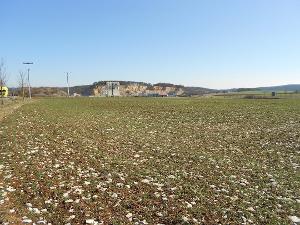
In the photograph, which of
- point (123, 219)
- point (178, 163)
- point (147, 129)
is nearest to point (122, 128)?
point (147, 129)

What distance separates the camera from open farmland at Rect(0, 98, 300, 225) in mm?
11109

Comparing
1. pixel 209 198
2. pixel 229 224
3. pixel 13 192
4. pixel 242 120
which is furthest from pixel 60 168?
pixel 242 120

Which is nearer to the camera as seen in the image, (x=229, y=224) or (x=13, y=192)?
(x=229, y=224)

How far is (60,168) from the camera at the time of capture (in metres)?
15.9

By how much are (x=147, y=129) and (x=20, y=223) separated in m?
20.6

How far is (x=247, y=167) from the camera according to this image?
17438 mm

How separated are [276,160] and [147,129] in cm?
1319

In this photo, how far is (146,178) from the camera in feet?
48.4

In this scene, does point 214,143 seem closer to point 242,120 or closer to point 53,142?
point 53,142

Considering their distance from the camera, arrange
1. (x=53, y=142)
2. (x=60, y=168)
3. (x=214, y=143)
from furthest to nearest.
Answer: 1. (x=214, y=143)
2. (x=53, y=142)
3. (x=60, y=168)

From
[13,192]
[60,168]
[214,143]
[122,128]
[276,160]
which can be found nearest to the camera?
[13,192]

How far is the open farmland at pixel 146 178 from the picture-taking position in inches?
437

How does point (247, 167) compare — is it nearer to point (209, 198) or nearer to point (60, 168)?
point (209, 198)

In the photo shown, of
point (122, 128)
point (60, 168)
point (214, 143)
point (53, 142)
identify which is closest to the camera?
point (60, 168)
